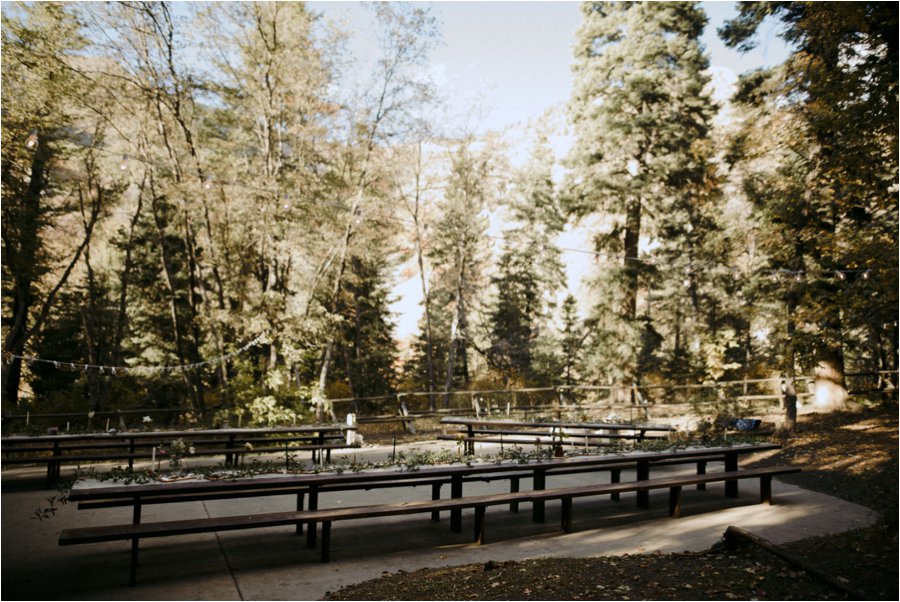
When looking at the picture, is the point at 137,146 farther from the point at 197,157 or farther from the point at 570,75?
the point at 570,75

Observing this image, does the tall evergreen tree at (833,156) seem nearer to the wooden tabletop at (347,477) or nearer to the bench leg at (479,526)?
the wooden tabletop at (347,477)

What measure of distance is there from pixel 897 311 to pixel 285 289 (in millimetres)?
12831

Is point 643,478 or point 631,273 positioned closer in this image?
point 643,478

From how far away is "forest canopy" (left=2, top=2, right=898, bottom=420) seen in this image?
1031 cm

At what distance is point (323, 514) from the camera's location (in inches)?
175

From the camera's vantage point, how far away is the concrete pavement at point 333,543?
4.01 m

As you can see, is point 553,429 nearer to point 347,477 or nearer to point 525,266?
point 347,477

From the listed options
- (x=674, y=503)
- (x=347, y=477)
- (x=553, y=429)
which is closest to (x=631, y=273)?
(x=553, y=429)

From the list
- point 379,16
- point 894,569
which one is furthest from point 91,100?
point 894,569

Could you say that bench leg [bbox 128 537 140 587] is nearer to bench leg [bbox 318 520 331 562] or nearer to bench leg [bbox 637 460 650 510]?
bench leg [bbox 318 520 331 562]

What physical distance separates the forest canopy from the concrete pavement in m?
3.62

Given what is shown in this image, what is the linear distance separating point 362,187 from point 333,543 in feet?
35.4

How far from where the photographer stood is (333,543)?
17.0 ft

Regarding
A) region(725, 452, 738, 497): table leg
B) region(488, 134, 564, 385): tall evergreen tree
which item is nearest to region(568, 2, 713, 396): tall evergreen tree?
region(488, 134, 564, 385): tall evergreen tree
